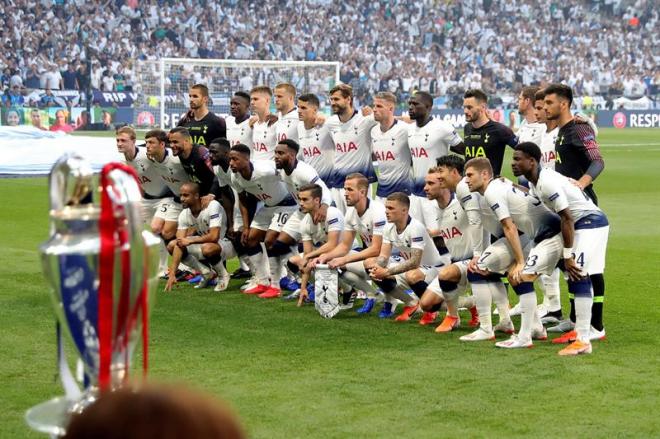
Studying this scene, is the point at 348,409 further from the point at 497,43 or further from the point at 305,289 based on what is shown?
the point at 497,43

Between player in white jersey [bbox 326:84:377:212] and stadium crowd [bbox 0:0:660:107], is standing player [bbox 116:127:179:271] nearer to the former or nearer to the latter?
player in white jersey [bbox 326:84:377:212]

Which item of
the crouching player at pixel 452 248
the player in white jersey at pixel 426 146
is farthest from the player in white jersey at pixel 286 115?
the crouching player at pixel 452 248

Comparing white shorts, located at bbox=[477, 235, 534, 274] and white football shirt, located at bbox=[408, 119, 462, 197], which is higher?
white football shirt, located at bbox=[408, 119, 462, 197]

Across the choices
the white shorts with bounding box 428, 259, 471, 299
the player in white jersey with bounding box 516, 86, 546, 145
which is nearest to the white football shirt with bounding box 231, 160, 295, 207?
the player in white jersey with bounding box 516, 86, 546, 145

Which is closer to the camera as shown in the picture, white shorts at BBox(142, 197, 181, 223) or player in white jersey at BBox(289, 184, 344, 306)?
player in white jersey at BBox(289, 184, 344, 306)

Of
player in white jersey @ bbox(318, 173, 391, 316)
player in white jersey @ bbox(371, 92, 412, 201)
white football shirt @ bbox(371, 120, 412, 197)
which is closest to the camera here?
player in white jersey @ bbox(318, 173, 391, 316)

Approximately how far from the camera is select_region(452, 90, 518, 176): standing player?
10688 mm

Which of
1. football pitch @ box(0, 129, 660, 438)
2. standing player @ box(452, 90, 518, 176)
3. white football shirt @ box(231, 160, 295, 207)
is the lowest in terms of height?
football pitch @ box(0, 129, 660, 438)

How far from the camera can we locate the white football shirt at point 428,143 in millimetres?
11430

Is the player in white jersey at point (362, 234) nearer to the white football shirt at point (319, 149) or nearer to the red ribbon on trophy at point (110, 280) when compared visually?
the white football shirt at point (319, 149)

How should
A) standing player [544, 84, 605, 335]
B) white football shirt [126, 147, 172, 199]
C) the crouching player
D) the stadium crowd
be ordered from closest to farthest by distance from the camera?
standing player [544, 84, 605, 335] → the crouching player → white football shirt [126, 147, 172, 199] → the stadium crowd

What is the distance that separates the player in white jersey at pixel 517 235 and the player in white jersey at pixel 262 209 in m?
3.20

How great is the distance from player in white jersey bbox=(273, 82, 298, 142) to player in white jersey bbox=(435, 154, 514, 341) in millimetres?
3300

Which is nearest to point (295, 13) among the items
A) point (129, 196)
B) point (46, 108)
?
point (46, 108)
